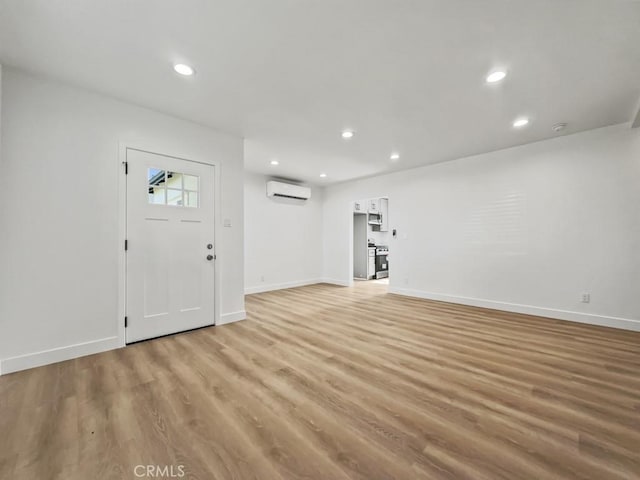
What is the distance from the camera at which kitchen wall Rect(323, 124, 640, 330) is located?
134 inches

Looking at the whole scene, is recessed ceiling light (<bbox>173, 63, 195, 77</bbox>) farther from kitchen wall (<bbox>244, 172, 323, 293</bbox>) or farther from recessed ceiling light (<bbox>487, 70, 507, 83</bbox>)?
kitchen wall (<bbox>244, 172, 323, 293</bbox>)

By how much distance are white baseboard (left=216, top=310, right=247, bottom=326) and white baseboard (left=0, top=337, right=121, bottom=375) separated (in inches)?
44.4

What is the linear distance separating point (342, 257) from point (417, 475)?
220 inches

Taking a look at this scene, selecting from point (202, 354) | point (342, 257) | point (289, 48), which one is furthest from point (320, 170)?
point (202, 354)

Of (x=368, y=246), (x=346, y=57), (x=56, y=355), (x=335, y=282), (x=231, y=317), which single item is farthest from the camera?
(x=368, y=246)

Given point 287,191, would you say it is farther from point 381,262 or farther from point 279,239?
point 381,262

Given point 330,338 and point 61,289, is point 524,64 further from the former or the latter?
point 61,289

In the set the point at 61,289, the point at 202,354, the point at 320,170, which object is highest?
the point at 320,170

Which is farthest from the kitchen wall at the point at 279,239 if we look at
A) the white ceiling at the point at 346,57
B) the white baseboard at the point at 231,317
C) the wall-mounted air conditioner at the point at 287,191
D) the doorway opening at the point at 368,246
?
the white ceiling at the point at 346,57

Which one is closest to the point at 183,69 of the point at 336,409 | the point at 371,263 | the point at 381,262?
the point at 336,409

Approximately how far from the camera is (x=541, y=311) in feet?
12.9

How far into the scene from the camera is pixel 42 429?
1.57 metres

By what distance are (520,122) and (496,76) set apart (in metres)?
1.36

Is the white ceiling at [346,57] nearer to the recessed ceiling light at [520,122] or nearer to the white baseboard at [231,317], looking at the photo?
the recessed ceiling light at [520,122]
